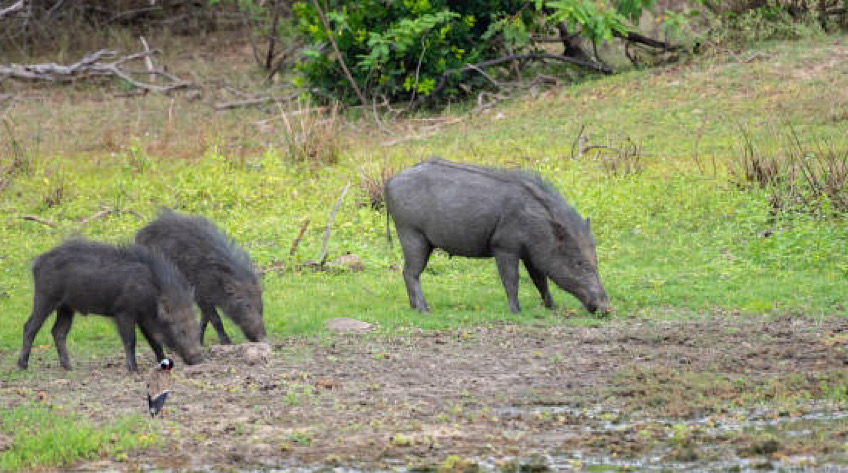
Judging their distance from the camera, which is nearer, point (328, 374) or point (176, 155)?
point (328, 374)

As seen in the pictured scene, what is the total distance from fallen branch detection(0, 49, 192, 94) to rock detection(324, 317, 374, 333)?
453 inches

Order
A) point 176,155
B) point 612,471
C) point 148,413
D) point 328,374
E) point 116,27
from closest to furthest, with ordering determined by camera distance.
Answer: point 612,471, point 148,413, point 328,374, point 176,155, point 116,27

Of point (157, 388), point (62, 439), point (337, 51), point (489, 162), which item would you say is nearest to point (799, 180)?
point (489, 162)

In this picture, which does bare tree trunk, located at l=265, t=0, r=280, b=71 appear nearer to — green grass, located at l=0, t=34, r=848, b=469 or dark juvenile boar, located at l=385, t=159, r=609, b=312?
green grass, located at l=0, t=34, r=848, b=469

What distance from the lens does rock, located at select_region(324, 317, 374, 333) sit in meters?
8.98

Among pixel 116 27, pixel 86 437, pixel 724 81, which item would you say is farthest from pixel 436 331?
pixel 116 27

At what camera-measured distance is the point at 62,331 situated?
26.7ft

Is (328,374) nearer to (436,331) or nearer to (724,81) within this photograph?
(436,331)

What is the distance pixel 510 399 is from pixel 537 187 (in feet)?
8.65

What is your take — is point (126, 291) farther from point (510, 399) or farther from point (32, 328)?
point (510, 399)

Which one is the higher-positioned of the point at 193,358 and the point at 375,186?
the point at 193,358

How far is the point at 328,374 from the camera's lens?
7.73 metres

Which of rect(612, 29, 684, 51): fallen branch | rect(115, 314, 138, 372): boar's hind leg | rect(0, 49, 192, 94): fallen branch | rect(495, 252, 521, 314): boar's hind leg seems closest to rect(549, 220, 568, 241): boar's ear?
rect(495, 252, 521, 314): boar's hind leg

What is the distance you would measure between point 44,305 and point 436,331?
2.71 m
